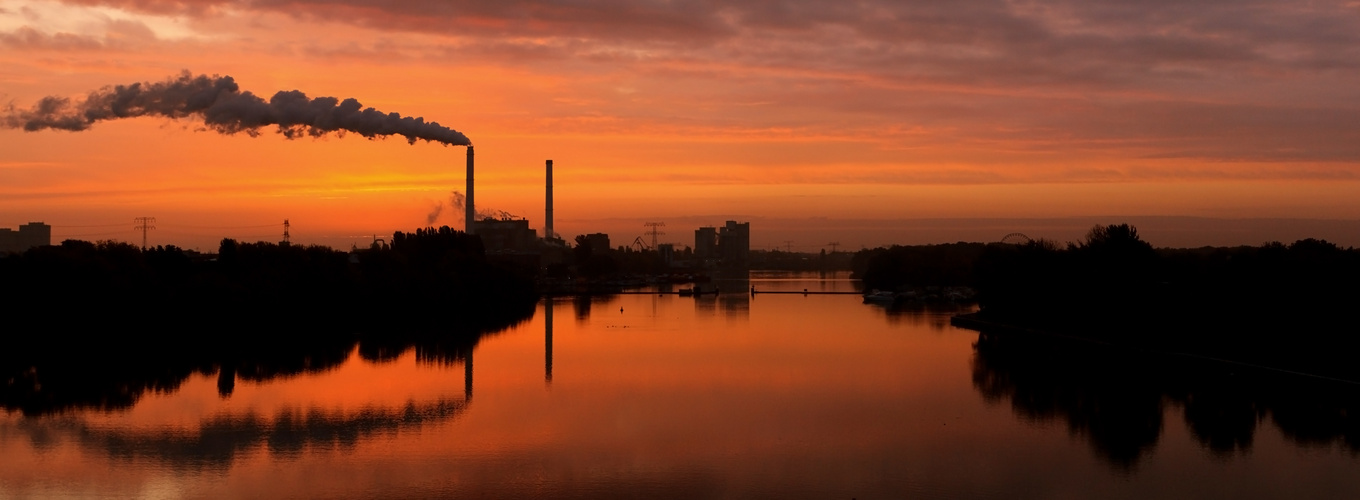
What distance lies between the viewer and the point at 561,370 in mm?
19156

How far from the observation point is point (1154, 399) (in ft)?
51.0

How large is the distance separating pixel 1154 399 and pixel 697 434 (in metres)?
6.56

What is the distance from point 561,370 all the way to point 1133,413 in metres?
8.70

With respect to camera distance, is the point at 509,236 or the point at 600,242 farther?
the point at 600,242

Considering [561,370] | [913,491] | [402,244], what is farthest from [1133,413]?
[402,244]

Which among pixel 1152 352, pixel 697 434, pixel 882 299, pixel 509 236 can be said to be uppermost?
pixel 509 236

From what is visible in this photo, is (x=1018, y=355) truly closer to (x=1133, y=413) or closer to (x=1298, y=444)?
(x=1133, y=413)

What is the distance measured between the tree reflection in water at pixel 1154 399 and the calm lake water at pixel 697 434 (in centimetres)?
6

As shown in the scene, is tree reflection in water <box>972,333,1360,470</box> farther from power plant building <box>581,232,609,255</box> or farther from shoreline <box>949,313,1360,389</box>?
power plant building <box>581,232,609,255</box>

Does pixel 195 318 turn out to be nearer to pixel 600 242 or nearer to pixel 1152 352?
pixel 1152 352

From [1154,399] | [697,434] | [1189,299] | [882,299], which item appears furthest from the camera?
[882,299]

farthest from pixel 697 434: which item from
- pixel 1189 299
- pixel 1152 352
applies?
pixel 1189 299

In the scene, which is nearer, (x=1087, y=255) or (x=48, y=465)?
(x=48, y=465)

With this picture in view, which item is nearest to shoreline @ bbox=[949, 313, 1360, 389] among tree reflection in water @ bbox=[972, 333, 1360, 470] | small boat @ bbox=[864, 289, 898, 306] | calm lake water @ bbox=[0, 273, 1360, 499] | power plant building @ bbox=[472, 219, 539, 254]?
tree reflection in water @ bbox=[972, 333, 1360, 470]
